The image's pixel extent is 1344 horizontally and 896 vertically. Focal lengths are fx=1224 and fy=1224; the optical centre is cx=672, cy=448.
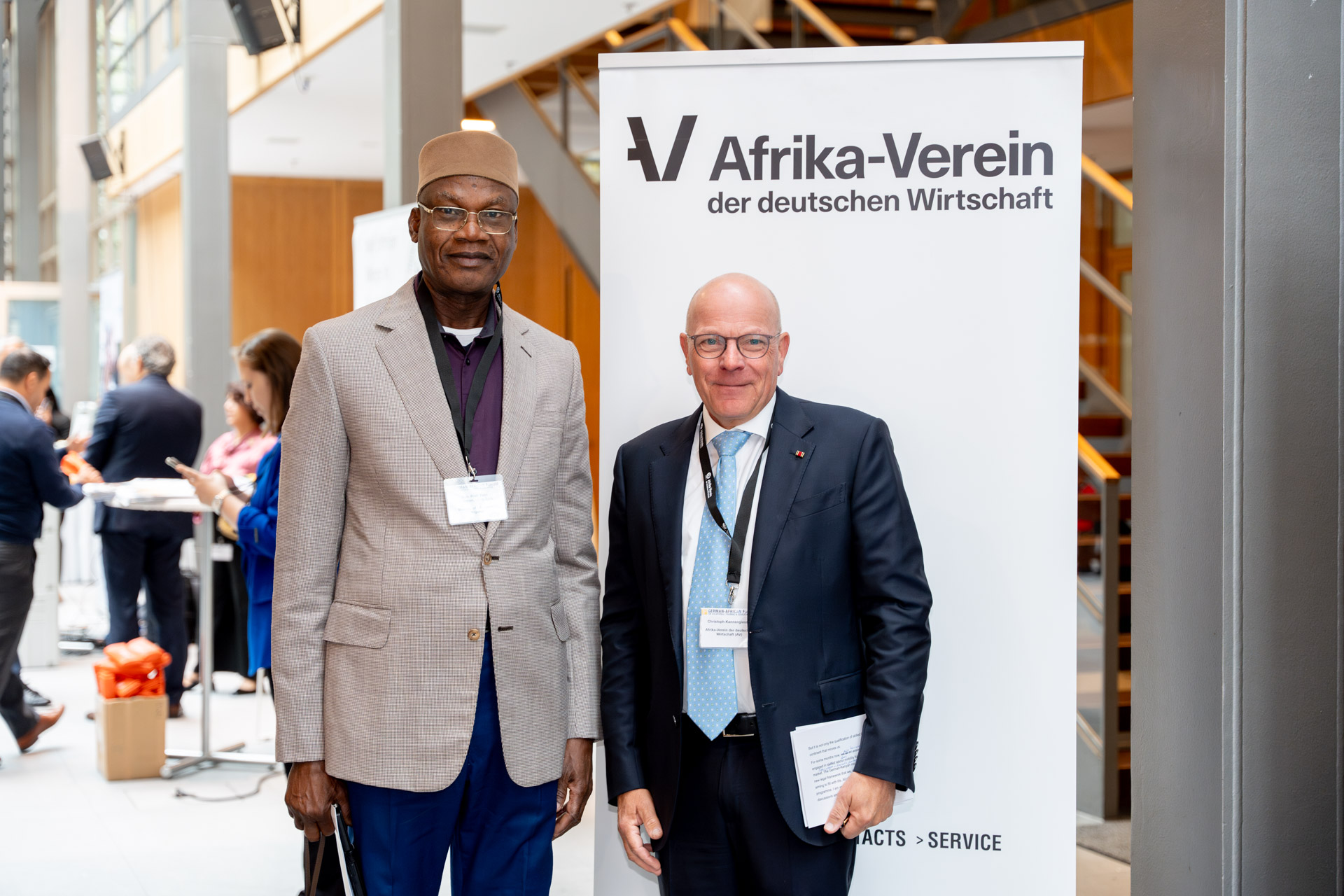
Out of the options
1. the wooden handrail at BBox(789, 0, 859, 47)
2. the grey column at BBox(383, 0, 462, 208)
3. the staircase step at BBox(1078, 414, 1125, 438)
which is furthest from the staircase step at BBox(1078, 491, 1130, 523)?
the grey column at BBox(383, 0, 462, 208)

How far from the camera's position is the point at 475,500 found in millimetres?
1917

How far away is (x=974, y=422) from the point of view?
92.7 inches

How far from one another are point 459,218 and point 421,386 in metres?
0.27

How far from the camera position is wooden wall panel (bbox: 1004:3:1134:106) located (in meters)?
8.25

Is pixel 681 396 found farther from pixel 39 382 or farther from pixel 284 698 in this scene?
pixel 39 382

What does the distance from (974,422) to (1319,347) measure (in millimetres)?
618

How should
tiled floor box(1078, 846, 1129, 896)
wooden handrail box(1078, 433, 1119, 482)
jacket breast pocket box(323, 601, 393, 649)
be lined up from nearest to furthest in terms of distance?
jacket breast pocket box(323, 601, 393, 649)
tiled floor box(1078, 846, 1129, 896)
wooden handrail box(1078, 433, 1119, 482)

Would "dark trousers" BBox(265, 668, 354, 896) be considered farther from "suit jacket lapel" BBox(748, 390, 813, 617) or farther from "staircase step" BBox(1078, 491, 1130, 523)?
"staircase step" BBox(1078, 491, 1130, 523)

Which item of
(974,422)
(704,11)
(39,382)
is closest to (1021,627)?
(974,422)

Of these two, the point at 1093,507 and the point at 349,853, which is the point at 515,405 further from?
the point at 1093,507

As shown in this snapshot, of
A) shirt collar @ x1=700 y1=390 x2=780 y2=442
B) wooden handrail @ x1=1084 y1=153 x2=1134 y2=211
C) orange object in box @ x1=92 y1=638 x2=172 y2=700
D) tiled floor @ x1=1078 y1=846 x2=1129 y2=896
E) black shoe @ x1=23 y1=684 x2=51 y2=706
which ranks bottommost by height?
tiled floor @ x1=1078 y1=846 x2=1129 y2=896

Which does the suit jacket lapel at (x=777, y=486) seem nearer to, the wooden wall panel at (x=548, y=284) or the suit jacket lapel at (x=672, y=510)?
the suit jacket lapel at (x=672, y=510)

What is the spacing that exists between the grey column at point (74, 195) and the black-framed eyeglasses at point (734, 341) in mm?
10917

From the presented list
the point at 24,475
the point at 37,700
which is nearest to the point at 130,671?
the point at 24,475
